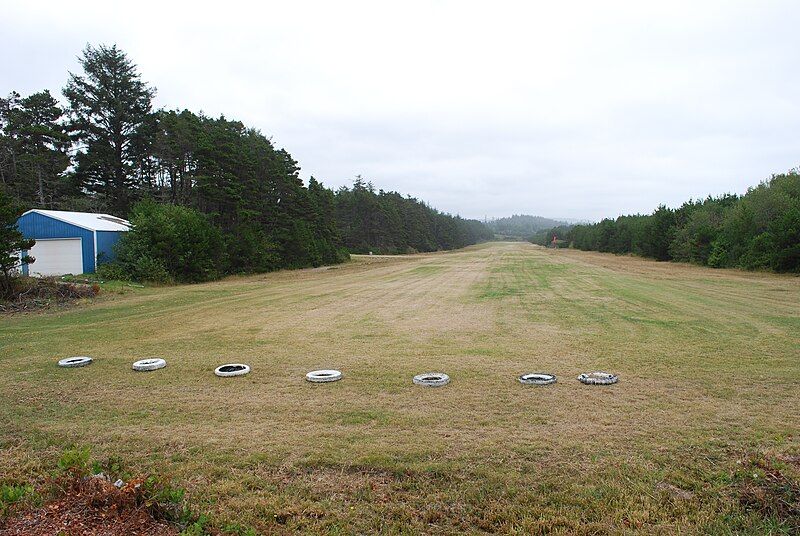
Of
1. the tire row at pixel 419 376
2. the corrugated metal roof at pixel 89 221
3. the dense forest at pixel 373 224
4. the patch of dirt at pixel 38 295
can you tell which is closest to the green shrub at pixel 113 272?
the corrugated metal roof at pixel 89 221

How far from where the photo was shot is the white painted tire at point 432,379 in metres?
7.15

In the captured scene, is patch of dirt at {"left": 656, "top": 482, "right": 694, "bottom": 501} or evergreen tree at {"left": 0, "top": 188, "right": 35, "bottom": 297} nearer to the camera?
patch of dirt at {"left": 656, "top": 482, "right": 694, "bottom": 501}

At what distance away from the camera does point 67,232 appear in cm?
2500

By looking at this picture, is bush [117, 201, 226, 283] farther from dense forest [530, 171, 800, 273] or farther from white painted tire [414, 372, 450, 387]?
dense forest [530, 171, 800, 273]

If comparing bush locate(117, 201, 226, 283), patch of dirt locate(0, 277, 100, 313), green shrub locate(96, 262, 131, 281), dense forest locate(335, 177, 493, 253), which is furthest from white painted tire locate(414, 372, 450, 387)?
dense forest locate(335, 177, 493, 253)

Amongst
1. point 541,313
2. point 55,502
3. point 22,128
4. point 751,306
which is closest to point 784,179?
point 751,306

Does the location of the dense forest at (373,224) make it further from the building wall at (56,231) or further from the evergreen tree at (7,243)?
the evergreen tree at (7,243)

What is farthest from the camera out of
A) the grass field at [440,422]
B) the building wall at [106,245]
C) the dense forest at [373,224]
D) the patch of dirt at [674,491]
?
the dense forest at [373,224]

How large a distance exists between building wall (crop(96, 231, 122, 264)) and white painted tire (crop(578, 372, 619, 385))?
26.7m

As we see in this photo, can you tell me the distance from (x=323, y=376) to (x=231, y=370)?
5.65 ft

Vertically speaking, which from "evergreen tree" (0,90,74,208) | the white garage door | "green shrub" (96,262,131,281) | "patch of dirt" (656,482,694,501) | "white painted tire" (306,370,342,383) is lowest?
"white painted tire" (306,370,342,383)

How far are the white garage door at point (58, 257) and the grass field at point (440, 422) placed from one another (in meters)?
15.1

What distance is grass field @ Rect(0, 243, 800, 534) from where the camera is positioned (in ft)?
12.6

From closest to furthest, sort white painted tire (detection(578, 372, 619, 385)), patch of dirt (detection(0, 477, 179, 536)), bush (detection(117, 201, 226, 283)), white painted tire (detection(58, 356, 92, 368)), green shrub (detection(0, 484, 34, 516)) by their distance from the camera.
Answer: patch of dirt (detection(0, 477, 179, 536)) < green shrub (detection(0, 484, 34, 516)) < white painted tire (detection(578, 372, 619, 385)) < white painted tire (detection(58, 356, 92, 368)) < bush (detection(117, 201, 226, 283))
